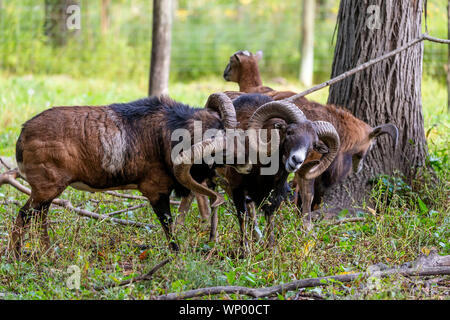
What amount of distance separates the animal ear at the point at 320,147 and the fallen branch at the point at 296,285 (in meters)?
1.73

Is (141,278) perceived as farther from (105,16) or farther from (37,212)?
(105,16)

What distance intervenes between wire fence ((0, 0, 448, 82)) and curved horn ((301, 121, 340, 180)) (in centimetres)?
991

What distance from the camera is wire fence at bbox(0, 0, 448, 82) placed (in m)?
17.0

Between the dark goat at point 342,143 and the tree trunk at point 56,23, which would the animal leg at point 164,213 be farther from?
the tree trunk at point 56,23

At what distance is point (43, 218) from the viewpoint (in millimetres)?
6332

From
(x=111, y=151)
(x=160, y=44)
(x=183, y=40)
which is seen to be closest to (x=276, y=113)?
(x=111, y=151)

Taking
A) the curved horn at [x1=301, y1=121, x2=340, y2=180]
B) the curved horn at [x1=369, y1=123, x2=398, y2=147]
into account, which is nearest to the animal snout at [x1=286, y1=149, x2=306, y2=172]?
the curved horn at [x1=301, y1=121, x2=340, y2=180]

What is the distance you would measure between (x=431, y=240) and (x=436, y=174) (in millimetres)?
1725

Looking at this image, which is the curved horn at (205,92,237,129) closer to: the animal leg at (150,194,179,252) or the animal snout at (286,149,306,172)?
the animal snout at (286,149,306,172)

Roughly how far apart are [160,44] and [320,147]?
5066mm

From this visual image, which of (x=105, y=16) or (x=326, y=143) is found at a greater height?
(x=105, y=16)

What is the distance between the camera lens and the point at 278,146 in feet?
21.9

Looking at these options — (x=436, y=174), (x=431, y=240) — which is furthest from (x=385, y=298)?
(x=436, y=174)

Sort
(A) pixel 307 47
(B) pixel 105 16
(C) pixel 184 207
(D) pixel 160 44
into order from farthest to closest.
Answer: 1. (B) pixel 105 16
2. (A) pixel 307 47
3. (D) pixel 160 44
4. (C) pixel 184 207
